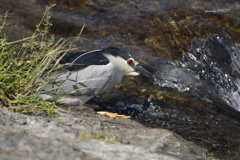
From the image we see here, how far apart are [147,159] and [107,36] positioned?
523 centimetres

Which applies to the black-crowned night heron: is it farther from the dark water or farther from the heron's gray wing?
the dark water

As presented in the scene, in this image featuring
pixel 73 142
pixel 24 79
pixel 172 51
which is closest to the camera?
pixel 73 142

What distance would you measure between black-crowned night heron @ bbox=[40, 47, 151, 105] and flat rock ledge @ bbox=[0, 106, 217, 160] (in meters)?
1.05

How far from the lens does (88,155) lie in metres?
2.19

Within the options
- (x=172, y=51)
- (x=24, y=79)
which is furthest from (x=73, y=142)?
(x=172, y=51)

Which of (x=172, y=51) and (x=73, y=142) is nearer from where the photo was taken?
(x=73, y=142)

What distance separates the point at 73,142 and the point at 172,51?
5.12m

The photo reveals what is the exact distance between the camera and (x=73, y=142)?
2.42 metres

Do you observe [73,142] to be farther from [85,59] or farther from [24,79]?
[85,59]

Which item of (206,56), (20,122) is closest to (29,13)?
(206,56)

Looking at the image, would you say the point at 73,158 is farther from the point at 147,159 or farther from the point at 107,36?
the point at 107,36

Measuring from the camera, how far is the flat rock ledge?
2.15 m

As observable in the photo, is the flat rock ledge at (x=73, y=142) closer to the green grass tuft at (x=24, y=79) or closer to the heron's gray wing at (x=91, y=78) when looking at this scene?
the green grass tuft at (x=24, y=79)

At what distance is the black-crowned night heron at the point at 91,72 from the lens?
15.2ft
